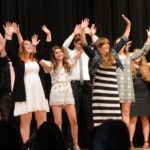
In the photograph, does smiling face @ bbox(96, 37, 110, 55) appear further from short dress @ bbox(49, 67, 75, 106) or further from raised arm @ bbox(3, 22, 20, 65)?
raised arm @ bbox(3, 22, 20, 65)

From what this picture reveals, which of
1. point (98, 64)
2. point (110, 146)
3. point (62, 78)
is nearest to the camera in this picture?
point (110, 146)

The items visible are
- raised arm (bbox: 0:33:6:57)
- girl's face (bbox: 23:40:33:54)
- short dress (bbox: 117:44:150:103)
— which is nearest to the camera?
raised arm (bbox: 0:33:6:57)

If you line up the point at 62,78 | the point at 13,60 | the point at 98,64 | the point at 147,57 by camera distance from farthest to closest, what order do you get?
the point at 147,57 → the point at 62,78 → the point at 13,60 → the point at 98,64

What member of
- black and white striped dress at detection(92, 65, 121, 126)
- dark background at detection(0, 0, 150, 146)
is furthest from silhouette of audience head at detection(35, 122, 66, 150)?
dark background at detection(0, 0, 150, 146)

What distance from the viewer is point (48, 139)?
9.01 ft

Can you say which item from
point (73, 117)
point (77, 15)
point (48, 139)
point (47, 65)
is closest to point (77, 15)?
point (77, 15)

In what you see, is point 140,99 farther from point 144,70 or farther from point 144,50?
point 144,50

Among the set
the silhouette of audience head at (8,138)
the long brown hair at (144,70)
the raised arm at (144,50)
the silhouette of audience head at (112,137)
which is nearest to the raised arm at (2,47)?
the raised arm at (144,50)

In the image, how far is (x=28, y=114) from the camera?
590cm

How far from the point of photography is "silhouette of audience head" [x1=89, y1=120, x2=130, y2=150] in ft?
8.66

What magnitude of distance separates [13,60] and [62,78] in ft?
2.55

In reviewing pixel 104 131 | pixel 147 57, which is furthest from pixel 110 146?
pixel 147 57

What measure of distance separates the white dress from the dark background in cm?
128

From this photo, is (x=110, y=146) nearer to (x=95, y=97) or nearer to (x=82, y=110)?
(x=95, y=97)
